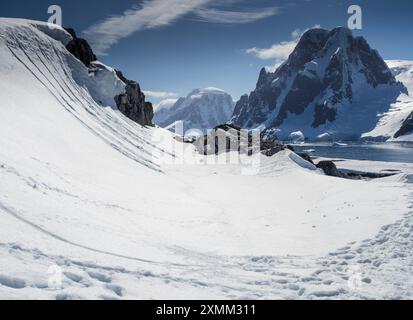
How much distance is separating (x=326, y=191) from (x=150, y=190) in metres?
13.8

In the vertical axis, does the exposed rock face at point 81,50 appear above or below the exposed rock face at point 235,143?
above

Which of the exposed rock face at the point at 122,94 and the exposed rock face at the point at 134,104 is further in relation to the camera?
the exposed rock face at the point at 134,104

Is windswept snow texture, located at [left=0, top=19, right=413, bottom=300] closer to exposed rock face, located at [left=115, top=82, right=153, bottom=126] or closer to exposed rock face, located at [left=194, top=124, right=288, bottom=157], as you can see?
exposed rock face, located at [left=194, top=124, right=288, bottom=157]

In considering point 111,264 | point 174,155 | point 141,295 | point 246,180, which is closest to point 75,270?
point 111,264

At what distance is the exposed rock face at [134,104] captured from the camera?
68938 millimetres

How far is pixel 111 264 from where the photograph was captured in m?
11.4

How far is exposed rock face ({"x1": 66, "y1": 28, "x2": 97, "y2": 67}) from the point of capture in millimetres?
66812

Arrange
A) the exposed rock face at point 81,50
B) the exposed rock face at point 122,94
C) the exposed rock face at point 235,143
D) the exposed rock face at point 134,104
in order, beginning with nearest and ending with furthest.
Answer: the exposed rock face at point 235,143 → the exposed rock face at point 81,50 → the exposed rock face at point 122,94 → the exposed rock face at point 134,104

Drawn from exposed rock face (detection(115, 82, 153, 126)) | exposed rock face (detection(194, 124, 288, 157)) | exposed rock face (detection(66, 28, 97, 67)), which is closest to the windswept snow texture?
exposed rock face (detection(194, 124, 288, 157))

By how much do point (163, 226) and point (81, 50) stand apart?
2315 inches

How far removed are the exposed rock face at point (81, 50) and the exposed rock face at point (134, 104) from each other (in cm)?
901

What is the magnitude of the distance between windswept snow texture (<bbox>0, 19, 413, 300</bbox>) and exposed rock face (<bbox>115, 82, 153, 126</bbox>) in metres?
28.5

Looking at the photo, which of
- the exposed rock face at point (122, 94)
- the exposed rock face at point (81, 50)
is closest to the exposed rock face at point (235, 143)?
the exposed rock face at point (122, 94)

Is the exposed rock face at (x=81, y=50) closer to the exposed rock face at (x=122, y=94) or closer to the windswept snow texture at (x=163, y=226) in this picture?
the exposed rock face at (x=122, y=94)
